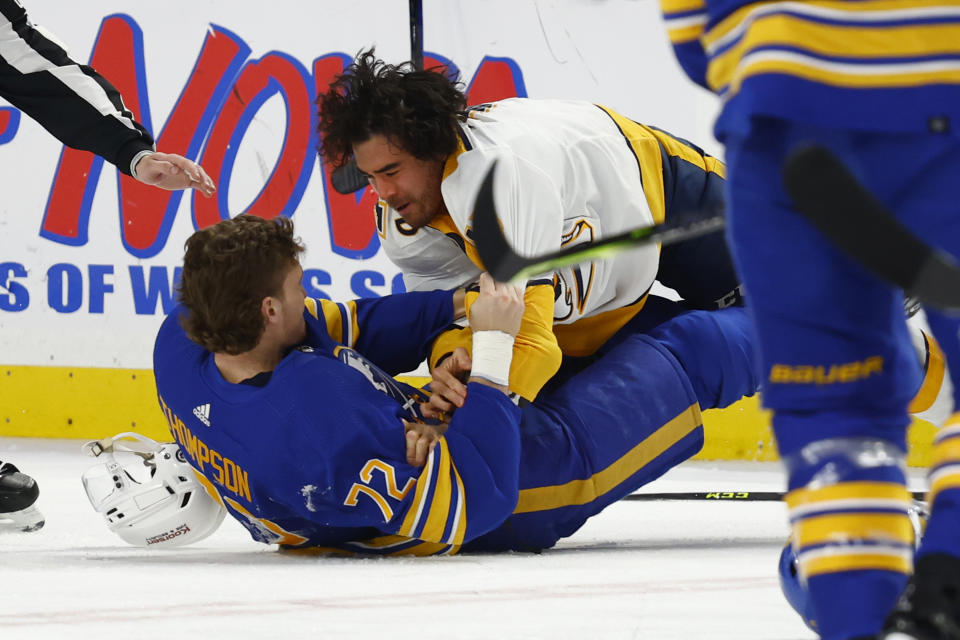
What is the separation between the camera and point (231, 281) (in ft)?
6.40

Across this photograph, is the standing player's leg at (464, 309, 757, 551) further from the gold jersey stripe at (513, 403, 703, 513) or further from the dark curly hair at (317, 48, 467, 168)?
the dark curly hair at (317, 48, 467, 168)

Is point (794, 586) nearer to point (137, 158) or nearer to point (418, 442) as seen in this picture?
point (418, 442)

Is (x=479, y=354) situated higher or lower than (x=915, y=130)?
lower

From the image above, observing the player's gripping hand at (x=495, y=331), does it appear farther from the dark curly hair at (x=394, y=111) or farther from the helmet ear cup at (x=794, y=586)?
the helmet ear cup at (x=794, y=586)

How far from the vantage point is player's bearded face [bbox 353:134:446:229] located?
2260mm

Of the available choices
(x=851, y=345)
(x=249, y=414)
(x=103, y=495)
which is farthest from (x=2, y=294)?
(x=851, y=345)

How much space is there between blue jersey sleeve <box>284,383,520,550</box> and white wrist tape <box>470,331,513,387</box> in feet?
0.09

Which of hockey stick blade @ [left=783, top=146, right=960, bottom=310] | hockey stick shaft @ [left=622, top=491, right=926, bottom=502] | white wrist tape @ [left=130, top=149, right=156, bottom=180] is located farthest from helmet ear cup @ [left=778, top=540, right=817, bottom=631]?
white wrist tape @ [left=130, top=149, right=156, bottom=180]

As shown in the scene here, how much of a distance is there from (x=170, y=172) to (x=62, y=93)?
10.9 inches

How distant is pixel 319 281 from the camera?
4336mm

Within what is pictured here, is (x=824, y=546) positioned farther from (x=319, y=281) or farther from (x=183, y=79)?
(x=183, y=79)

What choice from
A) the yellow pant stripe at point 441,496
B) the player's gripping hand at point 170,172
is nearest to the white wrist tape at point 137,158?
the player's gripping hand at point 170,172

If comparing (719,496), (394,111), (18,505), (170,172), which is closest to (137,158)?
(170,172)

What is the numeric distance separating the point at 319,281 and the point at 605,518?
72.1 inches
